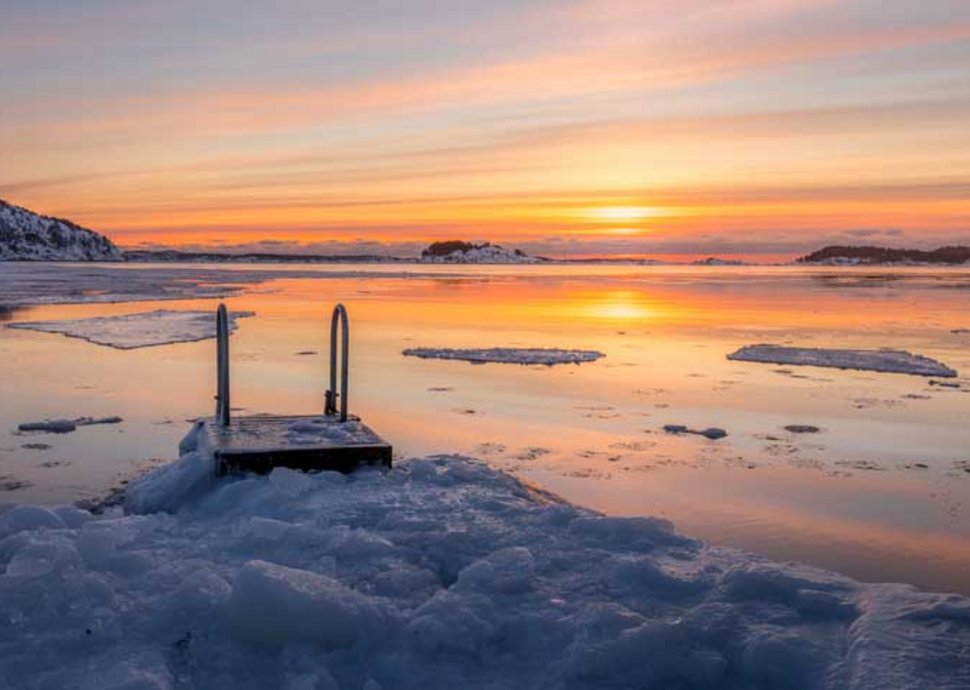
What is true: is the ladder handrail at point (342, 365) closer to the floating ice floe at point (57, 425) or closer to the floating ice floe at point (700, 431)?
the floating ice floe at point (57, 425)

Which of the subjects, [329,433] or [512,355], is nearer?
[329,433]

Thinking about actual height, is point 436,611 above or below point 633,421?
above

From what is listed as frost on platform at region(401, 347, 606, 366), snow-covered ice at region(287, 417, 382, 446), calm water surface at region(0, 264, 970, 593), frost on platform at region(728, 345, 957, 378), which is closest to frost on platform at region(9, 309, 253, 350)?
calm water surface at region(0, 264, 970, 593)

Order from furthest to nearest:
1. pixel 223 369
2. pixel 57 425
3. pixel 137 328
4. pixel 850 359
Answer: pixel 137 328, pixel 850 359, pixel 57 425, pixel 223 369

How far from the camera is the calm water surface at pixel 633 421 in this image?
6738 mm

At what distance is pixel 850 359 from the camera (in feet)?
53.0

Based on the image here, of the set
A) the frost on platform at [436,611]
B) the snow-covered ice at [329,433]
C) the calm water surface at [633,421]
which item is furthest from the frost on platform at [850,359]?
the frost on platform at [436,611]

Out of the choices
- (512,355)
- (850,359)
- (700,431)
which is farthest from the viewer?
(512,355)

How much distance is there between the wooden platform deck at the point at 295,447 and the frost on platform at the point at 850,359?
1078 centimetres

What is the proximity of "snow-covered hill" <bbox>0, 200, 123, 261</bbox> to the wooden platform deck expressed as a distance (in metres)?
183

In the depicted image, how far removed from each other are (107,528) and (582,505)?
11.9 feet

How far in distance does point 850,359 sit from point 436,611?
1381 cm

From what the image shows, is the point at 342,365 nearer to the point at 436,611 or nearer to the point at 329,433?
the point at 329,433

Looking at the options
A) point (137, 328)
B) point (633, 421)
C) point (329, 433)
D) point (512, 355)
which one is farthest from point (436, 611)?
point (137, 328)
